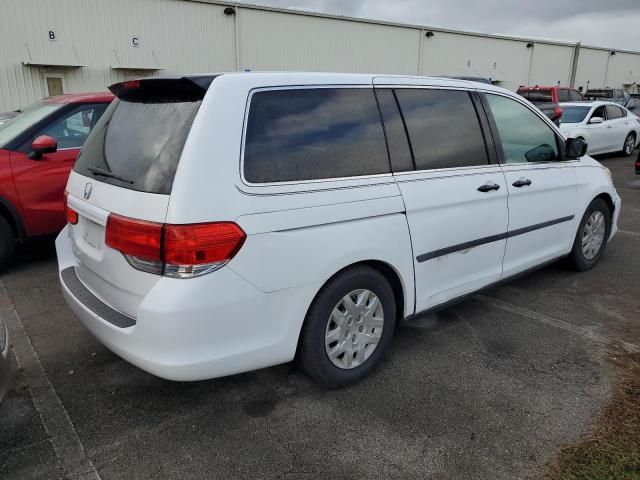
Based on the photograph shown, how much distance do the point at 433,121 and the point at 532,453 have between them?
204cm

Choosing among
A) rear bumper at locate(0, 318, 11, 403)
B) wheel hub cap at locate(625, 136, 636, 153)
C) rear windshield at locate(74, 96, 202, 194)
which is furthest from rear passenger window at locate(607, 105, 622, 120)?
rear bumper at locate(0, 318, 11, 403)

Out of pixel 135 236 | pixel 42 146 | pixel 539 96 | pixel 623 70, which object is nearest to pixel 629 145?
pixel 539 96

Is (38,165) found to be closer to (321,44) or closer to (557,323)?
(557,323)

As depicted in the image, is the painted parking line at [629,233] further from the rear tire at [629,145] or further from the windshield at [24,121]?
the rear tire at [629,145]

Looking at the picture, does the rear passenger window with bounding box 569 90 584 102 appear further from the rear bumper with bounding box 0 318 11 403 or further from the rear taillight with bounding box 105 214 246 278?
the rear bumper with bounding box 0 318 11 403

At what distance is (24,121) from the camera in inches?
207

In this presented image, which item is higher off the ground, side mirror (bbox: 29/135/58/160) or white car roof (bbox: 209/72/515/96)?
white car roof (bbox: 209/72/515/96)

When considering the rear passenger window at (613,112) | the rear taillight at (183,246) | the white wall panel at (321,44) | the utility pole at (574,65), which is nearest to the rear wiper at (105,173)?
the rear taillight at (183,246)

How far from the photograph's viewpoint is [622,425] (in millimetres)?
2637

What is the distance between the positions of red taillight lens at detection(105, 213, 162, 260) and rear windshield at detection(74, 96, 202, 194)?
17cm

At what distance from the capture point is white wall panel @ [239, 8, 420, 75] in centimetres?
2006

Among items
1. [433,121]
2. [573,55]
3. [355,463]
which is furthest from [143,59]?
[573,55]

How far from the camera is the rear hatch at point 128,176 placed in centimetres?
238

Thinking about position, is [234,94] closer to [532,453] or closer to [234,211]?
[234,211]
